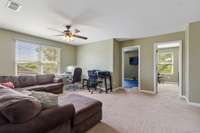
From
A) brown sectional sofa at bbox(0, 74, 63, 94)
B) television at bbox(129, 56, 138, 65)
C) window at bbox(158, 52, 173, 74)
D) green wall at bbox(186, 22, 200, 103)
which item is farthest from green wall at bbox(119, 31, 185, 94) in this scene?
window at bbox(158, 52, 173, 74)

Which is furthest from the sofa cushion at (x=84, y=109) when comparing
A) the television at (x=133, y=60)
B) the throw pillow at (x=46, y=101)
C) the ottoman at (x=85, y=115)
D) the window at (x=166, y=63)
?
the window at (x=166, y=63)

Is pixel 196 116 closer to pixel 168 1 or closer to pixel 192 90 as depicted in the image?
pixel 192 90

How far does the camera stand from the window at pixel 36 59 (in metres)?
5.02

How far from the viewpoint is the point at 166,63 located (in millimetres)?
8648

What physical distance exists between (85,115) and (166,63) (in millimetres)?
8345

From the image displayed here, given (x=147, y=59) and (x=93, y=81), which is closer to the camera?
(x=147, y=59)

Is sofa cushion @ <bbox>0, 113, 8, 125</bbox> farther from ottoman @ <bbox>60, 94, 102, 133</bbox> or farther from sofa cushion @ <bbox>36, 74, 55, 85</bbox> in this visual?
sofa cushion @ <bbox>36, 74, 55, 85</bbox>

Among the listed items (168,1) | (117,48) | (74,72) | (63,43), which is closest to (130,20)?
(168,1)

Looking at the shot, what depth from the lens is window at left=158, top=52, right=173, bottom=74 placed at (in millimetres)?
8469

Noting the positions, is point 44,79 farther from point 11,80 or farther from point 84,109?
point 84,109

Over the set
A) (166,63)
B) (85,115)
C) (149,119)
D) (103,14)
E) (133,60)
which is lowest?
(149,119)

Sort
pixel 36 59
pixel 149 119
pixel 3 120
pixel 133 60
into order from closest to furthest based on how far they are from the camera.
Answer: pixel 3 120 → pixel 149 119 → pixel 36 59 → pixel 133 60

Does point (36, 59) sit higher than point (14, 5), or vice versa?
point (14, 5)

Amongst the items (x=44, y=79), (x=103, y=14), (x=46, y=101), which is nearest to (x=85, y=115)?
(x=46, y=101)
